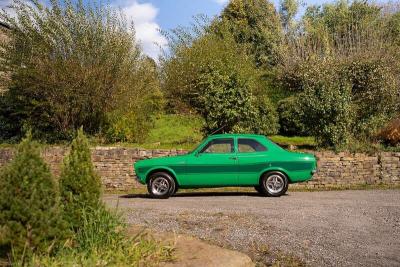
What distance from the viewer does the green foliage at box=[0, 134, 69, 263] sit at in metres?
4.50

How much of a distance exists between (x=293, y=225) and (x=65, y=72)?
13982 millimetres

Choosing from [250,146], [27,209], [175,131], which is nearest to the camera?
[27,209]

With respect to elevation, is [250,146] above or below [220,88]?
below

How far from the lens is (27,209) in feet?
14.8

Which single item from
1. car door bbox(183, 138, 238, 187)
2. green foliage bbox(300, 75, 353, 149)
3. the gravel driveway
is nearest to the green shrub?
green foliage bbox(300, 75, 353, 149)

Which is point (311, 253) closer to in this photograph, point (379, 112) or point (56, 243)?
point (56, 243)

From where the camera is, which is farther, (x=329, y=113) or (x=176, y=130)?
(x=176, y=130)

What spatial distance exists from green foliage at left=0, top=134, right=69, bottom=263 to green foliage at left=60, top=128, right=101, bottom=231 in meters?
0.60

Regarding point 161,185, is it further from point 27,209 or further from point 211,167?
point 27,209

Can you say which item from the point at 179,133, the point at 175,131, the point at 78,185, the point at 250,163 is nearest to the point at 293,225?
the point at 78,185

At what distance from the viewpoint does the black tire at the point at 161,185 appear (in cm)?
1268

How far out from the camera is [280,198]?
1238cm

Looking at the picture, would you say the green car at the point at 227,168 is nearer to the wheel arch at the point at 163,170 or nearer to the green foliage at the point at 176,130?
the wheel arch at the point at 163,170

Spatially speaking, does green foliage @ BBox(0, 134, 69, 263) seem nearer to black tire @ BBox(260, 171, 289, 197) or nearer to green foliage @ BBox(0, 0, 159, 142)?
black tire @ BBox(260, 171, 289, 197)
